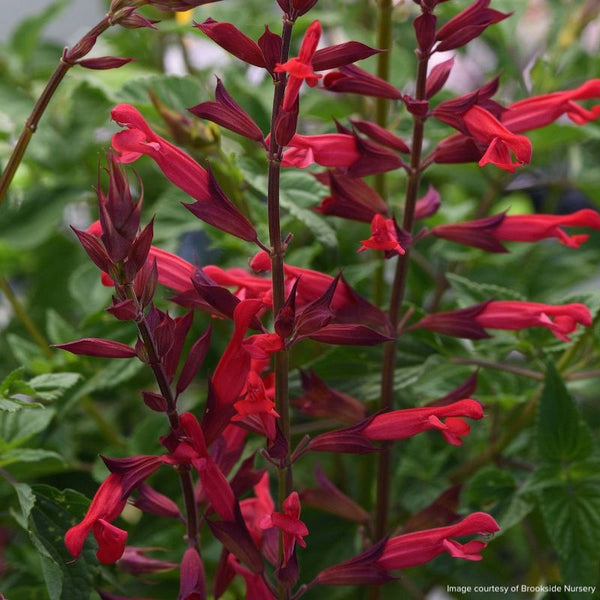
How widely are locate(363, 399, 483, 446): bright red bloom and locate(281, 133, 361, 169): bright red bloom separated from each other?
0.13 m

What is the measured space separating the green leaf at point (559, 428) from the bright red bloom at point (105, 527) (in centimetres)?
26

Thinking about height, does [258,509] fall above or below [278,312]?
below

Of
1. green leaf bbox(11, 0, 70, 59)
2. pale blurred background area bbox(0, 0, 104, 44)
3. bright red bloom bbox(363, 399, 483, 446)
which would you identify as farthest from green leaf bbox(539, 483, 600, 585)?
pale blurred background area bbox(0, 0, 104, 44)

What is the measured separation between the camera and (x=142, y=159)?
833 mm

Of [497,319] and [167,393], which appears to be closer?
[167,393]

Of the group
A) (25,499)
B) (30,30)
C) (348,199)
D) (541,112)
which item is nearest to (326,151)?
(348,199)

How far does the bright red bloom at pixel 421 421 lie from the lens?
1.38 feet

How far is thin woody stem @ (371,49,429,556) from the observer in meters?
0.47

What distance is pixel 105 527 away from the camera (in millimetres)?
382

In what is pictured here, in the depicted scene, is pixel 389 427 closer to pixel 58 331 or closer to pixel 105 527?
pixel 105 527

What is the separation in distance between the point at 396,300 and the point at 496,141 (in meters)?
0.12

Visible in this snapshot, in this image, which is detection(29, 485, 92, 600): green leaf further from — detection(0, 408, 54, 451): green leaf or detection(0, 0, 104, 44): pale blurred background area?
detection(0, 0, 104, 44): pale blurred background area

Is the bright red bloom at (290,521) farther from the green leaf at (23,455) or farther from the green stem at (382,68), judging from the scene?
the green stem at (382,68)

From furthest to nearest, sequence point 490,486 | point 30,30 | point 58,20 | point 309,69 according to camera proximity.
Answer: point 58,20, point 30,30, point 490,486, point 309,69
